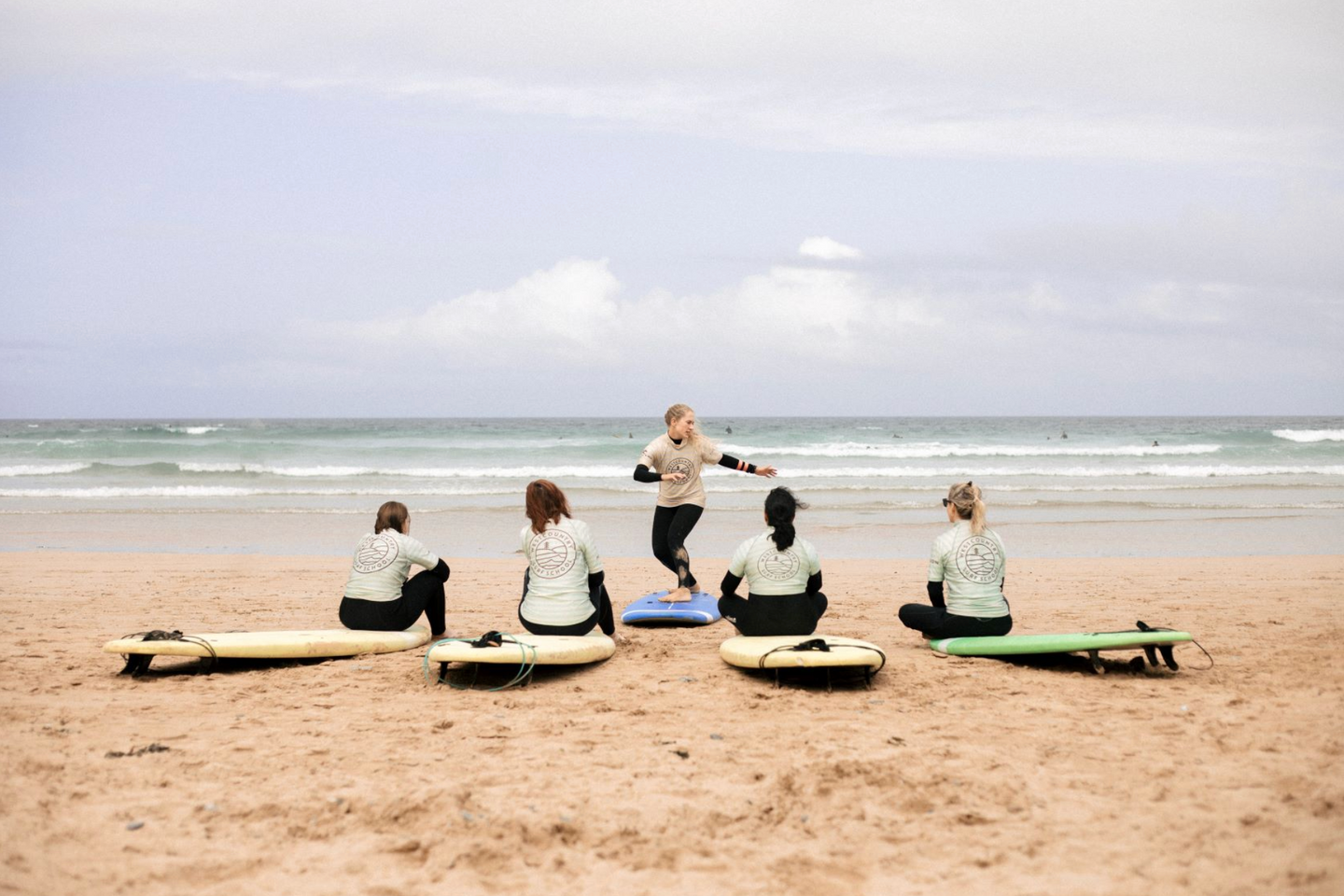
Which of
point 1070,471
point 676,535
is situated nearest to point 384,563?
point 676,535

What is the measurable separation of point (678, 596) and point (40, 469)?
2745cm

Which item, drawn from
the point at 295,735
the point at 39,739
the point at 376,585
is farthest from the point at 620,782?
the point at 376,585

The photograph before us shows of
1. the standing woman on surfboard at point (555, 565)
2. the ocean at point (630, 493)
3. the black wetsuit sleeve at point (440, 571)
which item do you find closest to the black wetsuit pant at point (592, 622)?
the standing woman on surfboard at point (555, 565)

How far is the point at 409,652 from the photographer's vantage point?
6801 millimetres

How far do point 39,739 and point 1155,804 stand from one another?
518 cm

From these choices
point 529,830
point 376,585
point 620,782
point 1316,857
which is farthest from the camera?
point 376,585

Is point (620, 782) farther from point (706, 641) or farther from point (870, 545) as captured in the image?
point (870, 545)

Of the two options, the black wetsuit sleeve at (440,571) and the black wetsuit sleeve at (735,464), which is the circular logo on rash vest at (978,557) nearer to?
the black wetsuit sleeve at (735,464)

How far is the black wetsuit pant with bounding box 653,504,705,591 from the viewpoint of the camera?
8367 mm

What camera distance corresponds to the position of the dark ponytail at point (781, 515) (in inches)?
244

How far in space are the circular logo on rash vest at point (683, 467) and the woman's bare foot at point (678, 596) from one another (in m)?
1.01

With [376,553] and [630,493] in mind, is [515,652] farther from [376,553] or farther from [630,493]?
[630,493]

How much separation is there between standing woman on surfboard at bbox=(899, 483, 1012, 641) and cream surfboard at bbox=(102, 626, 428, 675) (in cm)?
380

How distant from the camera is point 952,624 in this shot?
6738mm
